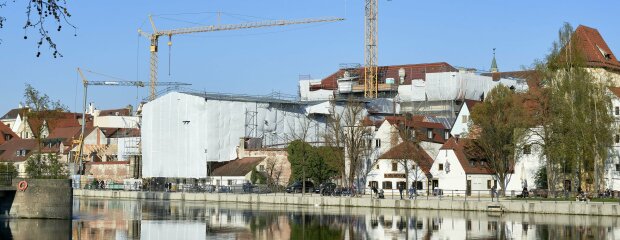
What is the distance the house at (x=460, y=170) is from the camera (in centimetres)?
9831

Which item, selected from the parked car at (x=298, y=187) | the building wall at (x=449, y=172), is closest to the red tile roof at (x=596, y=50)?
the building wall at (x=449, y=172)

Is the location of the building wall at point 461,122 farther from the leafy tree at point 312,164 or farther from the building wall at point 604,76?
the building wall at point 604,76

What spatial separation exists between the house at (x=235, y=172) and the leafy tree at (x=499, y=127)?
1183 inches

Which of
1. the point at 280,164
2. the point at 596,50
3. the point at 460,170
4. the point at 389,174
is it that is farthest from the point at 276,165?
the point at 596,50

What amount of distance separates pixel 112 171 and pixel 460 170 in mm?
58766

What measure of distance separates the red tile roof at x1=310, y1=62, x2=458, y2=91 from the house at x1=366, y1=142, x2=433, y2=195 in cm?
4457

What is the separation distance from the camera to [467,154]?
100m

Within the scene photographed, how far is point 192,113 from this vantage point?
426 feet

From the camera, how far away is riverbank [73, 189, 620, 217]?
71312 millimetres

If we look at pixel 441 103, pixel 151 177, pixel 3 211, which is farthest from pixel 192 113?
pixel 3 211

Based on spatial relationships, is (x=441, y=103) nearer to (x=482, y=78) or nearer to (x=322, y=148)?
(x=482, y=78)

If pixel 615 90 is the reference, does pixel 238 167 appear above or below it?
below

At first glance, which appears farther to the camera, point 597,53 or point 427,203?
point 597,53

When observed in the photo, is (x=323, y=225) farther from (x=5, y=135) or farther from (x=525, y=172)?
(x=5, y=135)
